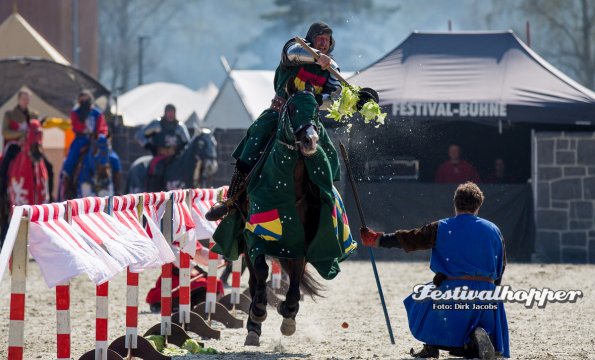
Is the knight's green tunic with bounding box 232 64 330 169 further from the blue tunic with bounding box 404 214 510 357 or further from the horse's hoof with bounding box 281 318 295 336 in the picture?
the blue tunic with bounding box 404 214 510 357

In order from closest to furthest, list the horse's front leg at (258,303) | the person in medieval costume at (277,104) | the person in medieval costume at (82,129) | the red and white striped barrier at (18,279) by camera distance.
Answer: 1. the red and white striped barrier at (18,279)
2. the horse's front leg at (258,303)
3. the person in medieval costume at (277,104)
4. the person in medieval costume at (82,129)

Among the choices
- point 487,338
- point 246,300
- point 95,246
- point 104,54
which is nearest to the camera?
point 95,246

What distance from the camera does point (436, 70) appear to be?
60.5 ft

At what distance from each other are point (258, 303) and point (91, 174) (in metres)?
9.52

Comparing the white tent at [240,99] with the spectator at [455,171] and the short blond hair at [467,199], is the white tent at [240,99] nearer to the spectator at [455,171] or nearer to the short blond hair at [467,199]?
the spectator at [455,171]

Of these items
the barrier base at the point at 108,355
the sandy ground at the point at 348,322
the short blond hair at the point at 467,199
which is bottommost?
the sandy ground at the point at 348,322

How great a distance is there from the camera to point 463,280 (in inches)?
315

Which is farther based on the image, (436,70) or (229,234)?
(436,70)

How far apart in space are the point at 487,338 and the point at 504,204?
9.94 meters

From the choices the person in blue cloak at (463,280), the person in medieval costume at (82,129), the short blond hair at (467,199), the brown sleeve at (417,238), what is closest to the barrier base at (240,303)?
the brown sleeve at (417,238)

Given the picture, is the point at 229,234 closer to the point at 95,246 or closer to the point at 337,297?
the point at 95,246

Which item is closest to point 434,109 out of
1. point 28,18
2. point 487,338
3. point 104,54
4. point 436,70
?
point 436,70

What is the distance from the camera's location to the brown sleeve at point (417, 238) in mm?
8125

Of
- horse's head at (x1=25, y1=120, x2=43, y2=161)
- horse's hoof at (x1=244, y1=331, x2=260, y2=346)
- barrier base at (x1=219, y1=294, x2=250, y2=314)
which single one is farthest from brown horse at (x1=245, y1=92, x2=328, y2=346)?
horse's head at (x1=25, y1=120, x2=43, y2=161)
